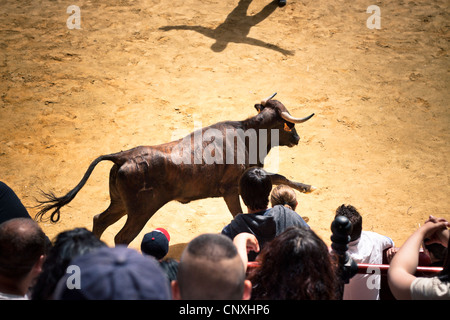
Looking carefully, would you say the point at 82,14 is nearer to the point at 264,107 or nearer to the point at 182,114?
the point at 182,114

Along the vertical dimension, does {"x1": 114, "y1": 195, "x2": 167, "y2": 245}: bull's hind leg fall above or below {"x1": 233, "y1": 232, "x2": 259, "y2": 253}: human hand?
below

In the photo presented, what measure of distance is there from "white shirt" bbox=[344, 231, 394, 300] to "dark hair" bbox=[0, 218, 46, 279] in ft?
6.95

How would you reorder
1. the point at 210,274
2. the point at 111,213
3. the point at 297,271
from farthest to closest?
the point at 111,213 → the point at 297,271 → the point at 210,274

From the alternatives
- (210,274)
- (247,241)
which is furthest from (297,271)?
(247,241)

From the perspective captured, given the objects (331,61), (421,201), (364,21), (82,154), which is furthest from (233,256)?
(364,21)

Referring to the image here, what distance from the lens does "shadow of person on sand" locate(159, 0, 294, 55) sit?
10.6 metres

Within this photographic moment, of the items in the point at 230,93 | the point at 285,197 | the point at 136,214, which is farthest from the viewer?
the point at 230,93

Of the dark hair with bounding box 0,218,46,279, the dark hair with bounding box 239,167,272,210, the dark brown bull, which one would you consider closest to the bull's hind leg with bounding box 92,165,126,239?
the dark brown bull

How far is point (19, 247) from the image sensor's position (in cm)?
258

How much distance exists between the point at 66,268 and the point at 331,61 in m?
8.94

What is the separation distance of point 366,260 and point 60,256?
94.9 inches

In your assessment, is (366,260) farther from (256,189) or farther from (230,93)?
(230,93)

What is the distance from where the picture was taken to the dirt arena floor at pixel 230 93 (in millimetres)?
6562

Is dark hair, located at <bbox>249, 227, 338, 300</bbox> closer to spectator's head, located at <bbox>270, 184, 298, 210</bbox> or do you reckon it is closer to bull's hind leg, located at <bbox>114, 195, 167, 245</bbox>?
spectator's head, located at <bbox>270, 184, 298, 210</bbox>
